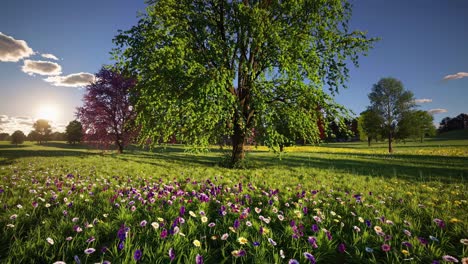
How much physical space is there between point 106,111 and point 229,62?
64.3ft

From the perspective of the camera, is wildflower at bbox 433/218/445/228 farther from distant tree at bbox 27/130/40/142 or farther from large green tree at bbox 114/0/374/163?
distant tree at bbox 27/130/40/142

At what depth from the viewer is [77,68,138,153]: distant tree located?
984 inches

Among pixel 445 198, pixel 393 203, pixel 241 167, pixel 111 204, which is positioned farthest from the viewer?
pixel 241 167

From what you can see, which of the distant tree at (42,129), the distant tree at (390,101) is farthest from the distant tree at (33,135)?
the distant tree at (390,101)

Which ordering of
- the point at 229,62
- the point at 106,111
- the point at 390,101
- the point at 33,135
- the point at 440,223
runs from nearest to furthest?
the point at 440,223 < the point at 229,62 < the point at 106,111 < the point at 390,101 < the point at 33,135

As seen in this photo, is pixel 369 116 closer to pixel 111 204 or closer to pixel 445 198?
pixel 445 198

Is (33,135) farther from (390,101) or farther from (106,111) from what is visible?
(390,101)

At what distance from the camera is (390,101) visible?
1342 inches

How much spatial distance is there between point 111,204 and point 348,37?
44.2 ft

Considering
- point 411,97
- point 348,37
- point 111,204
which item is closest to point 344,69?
point 348,37

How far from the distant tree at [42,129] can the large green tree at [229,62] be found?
343ft

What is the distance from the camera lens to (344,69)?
39.9ft

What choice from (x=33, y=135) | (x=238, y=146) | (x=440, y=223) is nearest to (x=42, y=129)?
(x=33, y=135)

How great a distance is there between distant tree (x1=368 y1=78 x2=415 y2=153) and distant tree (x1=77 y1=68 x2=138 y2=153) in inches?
1385
